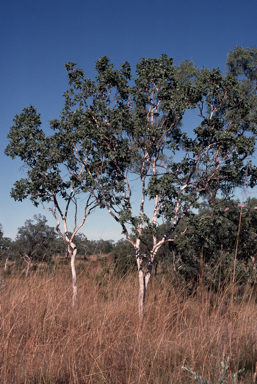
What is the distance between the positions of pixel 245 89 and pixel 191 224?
13308 millimetres

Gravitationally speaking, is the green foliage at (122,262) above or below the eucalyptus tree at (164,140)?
below

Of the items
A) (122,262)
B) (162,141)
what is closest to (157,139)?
(162,141)

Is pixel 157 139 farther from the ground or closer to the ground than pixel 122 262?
farther from the ground

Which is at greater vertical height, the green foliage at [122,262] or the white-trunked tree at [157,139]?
the white-trunked tree at [157,139]

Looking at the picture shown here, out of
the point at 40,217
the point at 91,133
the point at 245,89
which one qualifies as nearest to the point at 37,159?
the point at 91,133

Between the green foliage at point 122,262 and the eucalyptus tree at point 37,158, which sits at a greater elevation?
the eucalyptus tree at point 37,158

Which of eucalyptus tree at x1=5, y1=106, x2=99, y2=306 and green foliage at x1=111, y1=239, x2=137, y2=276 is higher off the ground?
eucalyptus tree at x1=5, y1=106, x2=99, y2=306

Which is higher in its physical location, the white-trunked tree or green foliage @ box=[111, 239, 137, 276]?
the white-trunked tree

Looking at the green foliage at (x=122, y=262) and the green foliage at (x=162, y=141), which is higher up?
the green foliage at (x=162, y=141)

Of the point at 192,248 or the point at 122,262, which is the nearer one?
the point at 122,262

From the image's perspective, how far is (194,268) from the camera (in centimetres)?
1911

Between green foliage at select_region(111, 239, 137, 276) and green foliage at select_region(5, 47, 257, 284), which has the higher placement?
green foliage at select_region(5, 47, 257, 284)

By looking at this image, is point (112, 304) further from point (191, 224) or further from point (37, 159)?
point (37, 159)

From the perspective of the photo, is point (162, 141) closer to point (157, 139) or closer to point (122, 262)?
point (157, 139)
